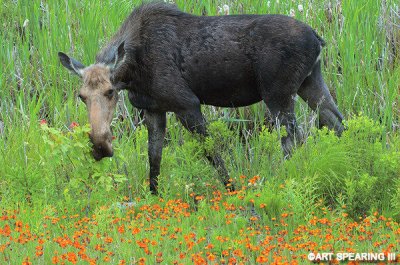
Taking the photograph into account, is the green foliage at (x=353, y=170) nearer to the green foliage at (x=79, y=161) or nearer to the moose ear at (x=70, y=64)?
the green foliage at (x=79, y=161)

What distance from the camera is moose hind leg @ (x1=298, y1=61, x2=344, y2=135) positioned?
7914 mm

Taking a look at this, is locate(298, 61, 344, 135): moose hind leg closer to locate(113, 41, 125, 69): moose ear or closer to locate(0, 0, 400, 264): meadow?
locate(0, 0, 400, 264): meadow

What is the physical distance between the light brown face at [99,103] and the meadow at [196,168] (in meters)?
0.15

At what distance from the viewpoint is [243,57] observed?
302 inches

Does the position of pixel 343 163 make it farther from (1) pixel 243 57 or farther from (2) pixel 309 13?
(2) pixel 309 13

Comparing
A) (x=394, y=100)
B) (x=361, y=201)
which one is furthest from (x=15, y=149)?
(x=394, y=100)

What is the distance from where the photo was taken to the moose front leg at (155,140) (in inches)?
305

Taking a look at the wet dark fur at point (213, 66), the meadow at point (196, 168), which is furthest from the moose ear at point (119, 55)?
the meadow at point (196, 168)

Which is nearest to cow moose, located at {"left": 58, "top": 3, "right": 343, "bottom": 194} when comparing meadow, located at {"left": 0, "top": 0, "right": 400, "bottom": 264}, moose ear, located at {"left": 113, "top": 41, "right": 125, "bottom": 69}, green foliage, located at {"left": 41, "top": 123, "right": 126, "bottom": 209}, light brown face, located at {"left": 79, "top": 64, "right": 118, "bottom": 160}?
moose ear, located at {"left": 113, "top": 41, "right": 125, "bottom": 69}

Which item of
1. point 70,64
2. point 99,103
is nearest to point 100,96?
point 99,103

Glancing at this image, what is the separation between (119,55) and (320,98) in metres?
2.09

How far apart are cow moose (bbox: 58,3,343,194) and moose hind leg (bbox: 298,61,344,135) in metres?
0.01

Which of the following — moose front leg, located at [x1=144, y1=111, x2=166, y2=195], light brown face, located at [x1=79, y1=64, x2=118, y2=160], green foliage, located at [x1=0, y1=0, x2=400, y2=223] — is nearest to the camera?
light brown face, located at [x1=79, y1=64, x2=118, y2=160]

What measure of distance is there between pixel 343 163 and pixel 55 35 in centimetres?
422
